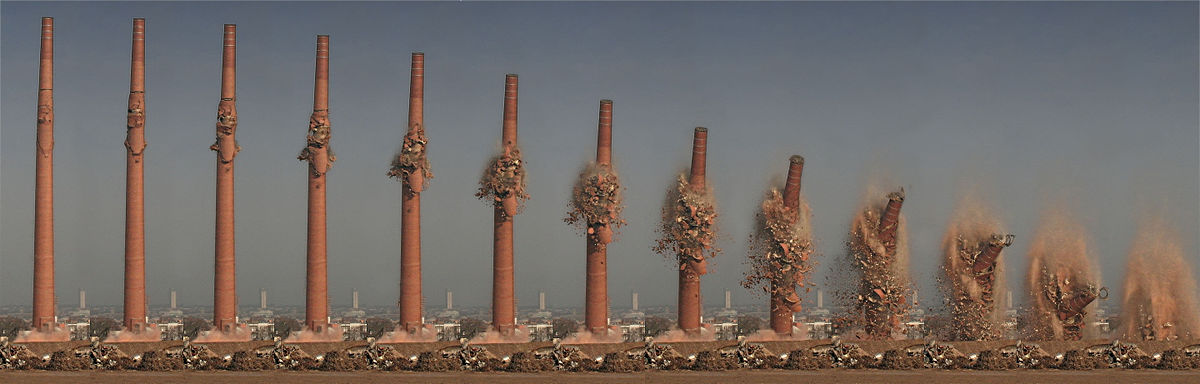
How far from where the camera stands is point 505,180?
175 feet

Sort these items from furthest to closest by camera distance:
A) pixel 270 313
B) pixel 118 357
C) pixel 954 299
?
pixel 270 313
pixel 954 299
pixel 118 357

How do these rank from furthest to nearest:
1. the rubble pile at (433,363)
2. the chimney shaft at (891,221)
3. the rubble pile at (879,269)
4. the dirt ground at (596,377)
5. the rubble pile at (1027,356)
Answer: the rubble pile at (879,269)
the chimney shaft at (891,221)
the rubble pile at (1027,356)
the rubble pile at (433,363)
the dirt ground at (596,377)

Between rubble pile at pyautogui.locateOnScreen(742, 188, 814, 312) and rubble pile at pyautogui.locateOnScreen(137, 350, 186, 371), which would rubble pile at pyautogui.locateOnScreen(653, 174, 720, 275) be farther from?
rubble pile at pyautogui.locateOnScreen(137, 350, 186, 371)

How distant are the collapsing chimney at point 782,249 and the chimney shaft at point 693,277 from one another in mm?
1675

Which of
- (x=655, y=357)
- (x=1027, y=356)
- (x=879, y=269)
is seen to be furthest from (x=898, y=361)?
(x=879, y=269)

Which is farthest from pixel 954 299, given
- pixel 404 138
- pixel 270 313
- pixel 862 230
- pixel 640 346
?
pixel 270 313

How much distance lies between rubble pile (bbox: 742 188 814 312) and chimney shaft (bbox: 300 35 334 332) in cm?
1324

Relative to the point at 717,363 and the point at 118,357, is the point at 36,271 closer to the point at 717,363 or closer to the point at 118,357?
the point at 118,357

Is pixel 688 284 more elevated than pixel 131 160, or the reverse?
pixel 131 160

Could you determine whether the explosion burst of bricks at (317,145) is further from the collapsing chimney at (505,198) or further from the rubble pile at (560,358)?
the rubble pile at (560,358)

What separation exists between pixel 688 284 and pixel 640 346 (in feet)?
26.5

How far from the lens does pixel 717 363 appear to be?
4512 cm

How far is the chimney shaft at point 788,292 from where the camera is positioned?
52469 millimetres

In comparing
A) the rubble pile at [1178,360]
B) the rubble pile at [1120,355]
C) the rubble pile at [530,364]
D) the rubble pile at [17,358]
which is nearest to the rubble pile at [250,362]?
the rubble pile at [17,358]
